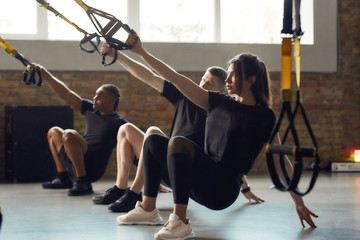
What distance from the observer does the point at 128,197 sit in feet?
11.5

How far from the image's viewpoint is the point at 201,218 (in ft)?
11.1

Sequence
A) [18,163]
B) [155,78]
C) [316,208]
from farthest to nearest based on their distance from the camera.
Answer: [18,163] → [316,208] → [155,78]

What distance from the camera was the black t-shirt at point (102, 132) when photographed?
4.67 meters

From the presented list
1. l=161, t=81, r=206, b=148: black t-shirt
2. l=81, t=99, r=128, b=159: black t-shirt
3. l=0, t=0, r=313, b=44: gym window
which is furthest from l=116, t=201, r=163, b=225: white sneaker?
l=0, t=0, r=313, b=44: gym window

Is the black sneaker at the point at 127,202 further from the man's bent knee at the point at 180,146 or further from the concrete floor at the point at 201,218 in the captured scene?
the man's bent knee at the point at 180,146

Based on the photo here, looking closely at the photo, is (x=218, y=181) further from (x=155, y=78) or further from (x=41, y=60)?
(x=41, y=60)

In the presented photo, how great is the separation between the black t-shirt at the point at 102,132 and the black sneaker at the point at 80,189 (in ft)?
0.91

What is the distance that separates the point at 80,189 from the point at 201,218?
1403mm

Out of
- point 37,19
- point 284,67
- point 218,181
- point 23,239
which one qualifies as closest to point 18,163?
point 37,19

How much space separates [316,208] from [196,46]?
3.02m

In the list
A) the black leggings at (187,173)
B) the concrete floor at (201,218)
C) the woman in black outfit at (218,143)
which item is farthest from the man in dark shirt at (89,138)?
the woman in black outfit at (218,143)

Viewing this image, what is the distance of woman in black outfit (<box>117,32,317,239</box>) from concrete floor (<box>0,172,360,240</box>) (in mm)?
213

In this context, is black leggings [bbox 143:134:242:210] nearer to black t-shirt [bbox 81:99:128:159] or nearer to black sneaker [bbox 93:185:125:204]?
black sneaker [bbox 93:185:125:204]

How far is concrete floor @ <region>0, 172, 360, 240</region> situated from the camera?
2865 mm
